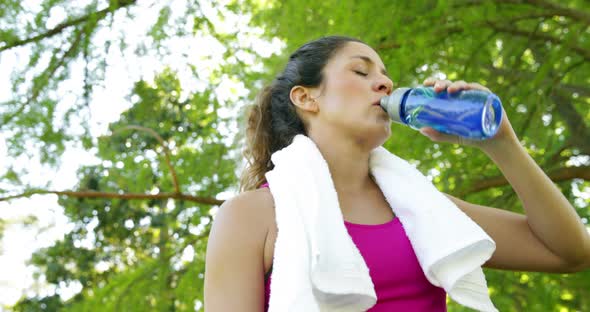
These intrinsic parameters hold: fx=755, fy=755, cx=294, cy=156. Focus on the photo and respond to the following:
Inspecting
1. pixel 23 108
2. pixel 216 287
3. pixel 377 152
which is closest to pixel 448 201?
pixel 377 152

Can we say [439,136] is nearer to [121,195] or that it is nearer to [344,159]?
[344,159]

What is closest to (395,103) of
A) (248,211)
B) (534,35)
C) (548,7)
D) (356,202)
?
(356,202)

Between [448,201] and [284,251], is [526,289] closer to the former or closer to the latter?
[448,201]

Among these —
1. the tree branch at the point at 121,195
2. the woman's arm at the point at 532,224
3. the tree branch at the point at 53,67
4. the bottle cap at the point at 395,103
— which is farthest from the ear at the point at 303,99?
the tree branch at the point at 53,67

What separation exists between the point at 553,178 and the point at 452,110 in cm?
172

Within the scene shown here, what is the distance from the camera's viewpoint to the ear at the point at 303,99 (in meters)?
1.79

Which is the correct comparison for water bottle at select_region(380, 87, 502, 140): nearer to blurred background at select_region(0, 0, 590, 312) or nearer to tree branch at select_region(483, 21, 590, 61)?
blurred background at select_region(0, 0, 590, 312)

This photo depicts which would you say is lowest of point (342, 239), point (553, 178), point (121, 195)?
point (553, 178)

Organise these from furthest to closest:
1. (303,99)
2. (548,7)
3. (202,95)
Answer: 1. (202,95)
2. (548,7)
3. (303,99)

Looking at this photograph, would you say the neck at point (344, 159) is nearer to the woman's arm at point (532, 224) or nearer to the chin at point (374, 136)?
the chin at point (374, 136)

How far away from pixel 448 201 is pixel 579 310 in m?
1.65

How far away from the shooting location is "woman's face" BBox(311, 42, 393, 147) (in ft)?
5.36

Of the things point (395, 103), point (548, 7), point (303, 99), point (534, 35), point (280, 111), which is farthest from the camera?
point (534, 35)

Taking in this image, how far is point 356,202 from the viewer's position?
1657mm
